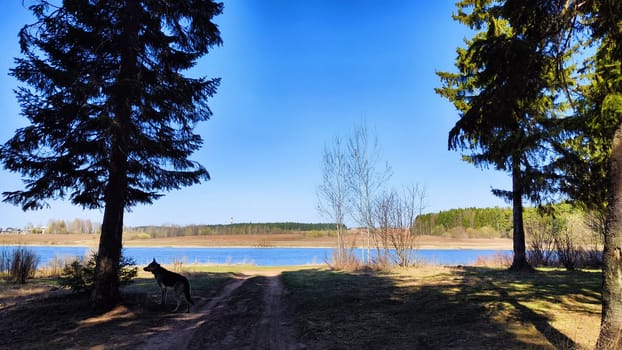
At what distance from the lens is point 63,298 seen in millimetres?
9336

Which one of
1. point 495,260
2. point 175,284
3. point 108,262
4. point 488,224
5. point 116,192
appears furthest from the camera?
point 488,224

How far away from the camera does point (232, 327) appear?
7.15 meters

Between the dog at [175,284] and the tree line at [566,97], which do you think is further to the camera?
the dog at [175,284]

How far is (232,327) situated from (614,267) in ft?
19.1

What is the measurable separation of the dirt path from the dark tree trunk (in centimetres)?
185

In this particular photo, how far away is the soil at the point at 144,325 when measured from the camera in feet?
20.1

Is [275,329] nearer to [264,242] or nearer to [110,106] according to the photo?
[110,106]

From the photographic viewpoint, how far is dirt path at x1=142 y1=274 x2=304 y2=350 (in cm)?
605

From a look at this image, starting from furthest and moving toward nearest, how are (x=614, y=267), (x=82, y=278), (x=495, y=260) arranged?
(x=495, y=260), (x=82, y=278), (x=614, y=267)

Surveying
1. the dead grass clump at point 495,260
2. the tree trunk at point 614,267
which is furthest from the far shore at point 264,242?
the tree trunk at point 614,267

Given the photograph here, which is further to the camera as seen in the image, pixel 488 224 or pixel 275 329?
pixel 488 224

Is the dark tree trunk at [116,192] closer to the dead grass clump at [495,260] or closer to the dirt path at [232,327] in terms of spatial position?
the dirt path at [232,327]

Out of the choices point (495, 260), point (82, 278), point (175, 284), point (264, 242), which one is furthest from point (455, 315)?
point (264, 242)

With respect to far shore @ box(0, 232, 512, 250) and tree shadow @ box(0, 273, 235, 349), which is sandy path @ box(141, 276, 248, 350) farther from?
far shore @ box(0, 232, 512, 250)
